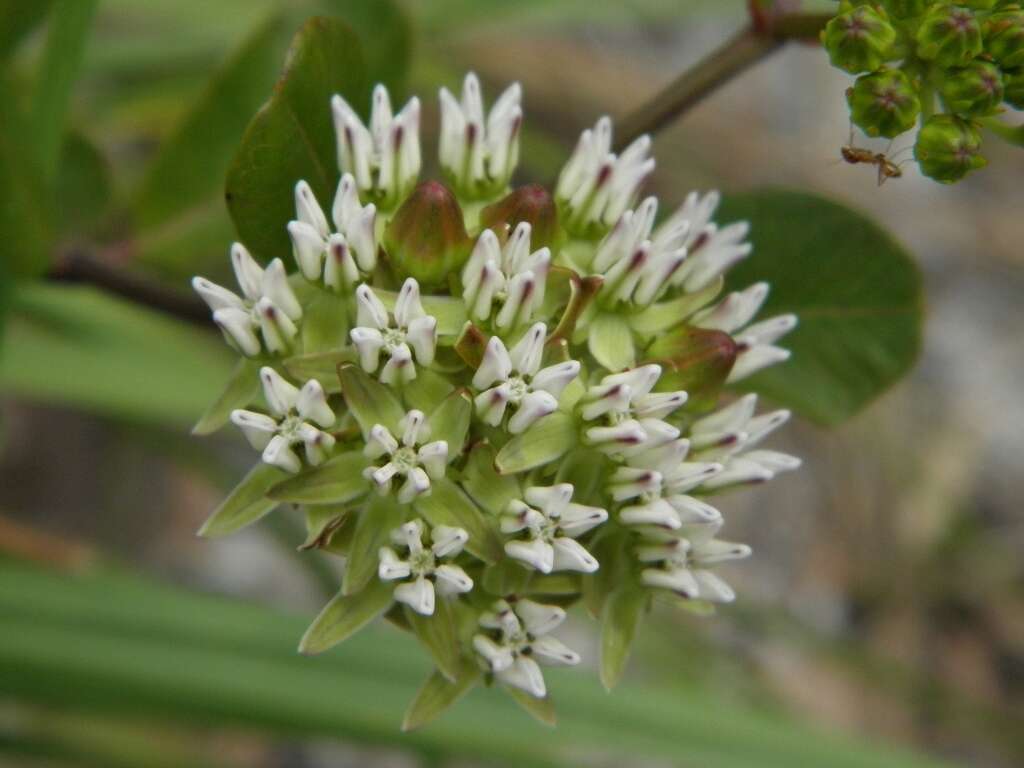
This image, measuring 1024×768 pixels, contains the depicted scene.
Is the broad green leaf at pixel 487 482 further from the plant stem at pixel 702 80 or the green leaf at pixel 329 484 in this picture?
the plant stem at pixel 702 80

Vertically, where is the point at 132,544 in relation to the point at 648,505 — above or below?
below

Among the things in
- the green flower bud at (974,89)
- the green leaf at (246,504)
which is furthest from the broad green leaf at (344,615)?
the green flower bud at (974,89)

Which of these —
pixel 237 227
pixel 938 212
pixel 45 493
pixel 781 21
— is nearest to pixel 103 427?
pixel 45 493

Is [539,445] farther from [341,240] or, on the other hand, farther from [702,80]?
[702,80]

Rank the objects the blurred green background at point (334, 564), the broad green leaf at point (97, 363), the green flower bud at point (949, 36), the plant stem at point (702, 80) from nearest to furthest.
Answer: the green flower bud at point (949, 36) < the plant stem at point (702, 80) < the blurred green background at point (334, 564) < the broad green leaf at point (97, 363)

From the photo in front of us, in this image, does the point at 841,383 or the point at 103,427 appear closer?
the point at 841,383

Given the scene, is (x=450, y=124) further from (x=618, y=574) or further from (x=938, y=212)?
(x=938, y=212)
